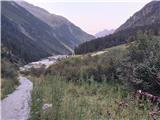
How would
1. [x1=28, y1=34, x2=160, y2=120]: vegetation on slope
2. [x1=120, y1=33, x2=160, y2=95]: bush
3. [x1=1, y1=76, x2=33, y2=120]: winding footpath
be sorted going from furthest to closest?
[x1=120, y1=33, x2=160, y2=95]: bush < [x1=1, y1=76, x2=33, y2=120]: winding footpath < [x1=28, y1=34, x2=160, y2=120]: vegetation on slope

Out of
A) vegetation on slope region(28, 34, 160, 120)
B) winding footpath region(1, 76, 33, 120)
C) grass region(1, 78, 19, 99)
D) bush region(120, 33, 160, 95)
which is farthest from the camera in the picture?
grass region(1, 78, 19, 99)

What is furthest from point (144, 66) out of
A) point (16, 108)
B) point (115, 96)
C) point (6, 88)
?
point (6, 88)

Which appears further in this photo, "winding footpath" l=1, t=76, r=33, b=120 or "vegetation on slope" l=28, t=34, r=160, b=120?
"winding footpath" l=1, t=76, r=33, b=120

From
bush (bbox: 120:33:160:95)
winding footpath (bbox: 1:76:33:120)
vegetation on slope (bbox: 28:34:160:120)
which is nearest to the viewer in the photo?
vegetation on slope (bbox: 28:34:160:120)

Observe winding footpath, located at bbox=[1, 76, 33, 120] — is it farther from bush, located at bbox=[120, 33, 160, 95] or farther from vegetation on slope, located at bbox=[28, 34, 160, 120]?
bush, located at bbox=[120, 33, 160, 95]

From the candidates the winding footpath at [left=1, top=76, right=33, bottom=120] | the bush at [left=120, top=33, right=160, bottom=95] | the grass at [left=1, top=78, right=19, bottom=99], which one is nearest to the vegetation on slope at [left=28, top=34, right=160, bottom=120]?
the bush at [left=120, top=33, right=160, bottom=95]

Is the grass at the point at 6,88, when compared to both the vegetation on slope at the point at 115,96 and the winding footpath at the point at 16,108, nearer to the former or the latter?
the winding footpath at the point at 16,108

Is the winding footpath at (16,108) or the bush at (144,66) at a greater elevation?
the bush at (144,66)

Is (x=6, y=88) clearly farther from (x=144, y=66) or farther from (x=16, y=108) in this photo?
(x=144, y=66)

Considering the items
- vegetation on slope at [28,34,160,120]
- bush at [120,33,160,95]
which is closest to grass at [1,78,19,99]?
vegetation on slope at [28,34,160,120]

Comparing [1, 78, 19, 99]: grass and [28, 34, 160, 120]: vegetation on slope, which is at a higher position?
[1, 78, 19, 99]: grass

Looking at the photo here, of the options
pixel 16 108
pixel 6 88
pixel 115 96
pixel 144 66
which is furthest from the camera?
pixel 6 88

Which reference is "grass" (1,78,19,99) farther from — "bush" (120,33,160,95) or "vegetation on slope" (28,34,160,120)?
"bush" (120,33,160,95)

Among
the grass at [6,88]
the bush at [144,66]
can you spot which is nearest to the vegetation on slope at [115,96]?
the bush at [144,66]
